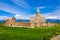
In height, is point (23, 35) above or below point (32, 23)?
below

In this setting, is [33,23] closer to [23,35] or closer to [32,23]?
[32,23]

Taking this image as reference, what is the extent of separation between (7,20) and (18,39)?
53649 mm

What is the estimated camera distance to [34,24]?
7094 cm

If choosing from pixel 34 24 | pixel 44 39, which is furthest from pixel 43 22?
pixel 44 39

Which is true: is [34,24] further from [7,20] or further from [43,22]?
[7,20]

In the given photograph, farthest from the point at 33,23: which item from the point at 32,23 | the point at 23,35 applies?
the point at 23,35

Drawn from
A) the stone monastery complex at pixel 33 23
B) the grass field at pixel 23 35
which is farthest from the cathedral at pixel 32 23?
the grass field at pixel 23 35

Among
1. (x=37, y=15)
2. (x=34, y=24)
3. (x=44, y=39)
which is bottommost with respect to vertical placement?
(x=44, y=39)

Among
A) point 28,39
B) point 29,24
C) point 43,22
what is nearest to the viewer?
point 28,39

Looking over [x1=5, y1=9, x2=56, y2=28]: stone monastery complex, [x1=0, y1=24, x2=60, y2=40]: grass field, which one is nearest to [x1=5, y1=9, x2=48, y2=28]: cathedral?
[x1=5, y1=9, x2=56, y2=28]: stone monastery complex

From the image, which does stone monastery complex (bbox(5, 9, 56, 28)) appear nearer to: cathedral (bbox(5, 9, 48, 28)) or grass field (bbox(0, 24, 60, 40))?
cathedral (bbox(5, 9, 48, 28))

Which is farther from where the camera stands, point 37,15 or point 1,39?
point 37,15

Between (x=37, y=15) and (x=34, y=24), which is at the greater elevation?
(x=37, y=15)

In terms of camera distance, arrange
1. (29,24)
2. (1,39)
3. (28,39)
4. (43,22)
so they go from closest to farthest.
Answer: (1,39) < (28,39) < (29,24) < (43,22)
